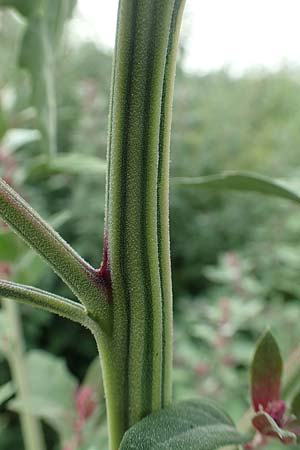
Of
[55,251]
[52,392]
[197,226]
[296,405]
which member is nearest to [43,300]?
[55,251]

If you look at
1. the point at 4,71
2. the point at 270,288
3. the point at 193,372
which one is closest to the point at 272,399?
the point at 193,372

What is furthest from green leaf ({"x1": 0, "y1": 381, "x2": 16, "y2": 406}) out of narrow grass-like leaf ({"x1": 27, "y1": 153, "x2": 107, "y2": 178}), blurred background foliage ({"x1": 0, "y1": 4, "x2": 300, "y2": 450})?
narrow grass-like leaf ({"x1": 27, "y1": 153, "x2": 107, "y2": 178})

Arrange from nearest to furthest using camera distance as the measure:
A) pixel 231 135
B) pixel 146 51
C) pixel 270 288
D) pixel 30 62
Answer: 1. pixel 146 51
2. pixel 30 62
3. pixel 270 288
4. pixel 231 135

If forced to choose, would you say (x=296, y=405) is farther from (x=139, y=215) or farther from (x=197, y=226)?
(x=197, y=226)

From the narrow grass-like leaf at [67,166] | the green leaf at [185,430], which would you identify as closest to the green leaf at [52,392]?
the narrow grass-like leaf at [67,166]

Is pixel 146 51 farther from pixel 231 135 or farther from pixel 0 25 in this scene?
pixel 0 25

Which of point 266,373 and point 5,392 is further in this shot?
point 5,392
